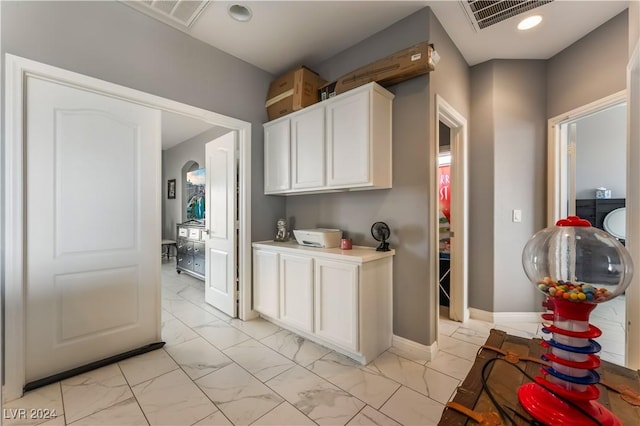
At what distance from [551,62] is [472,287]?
8.49ft

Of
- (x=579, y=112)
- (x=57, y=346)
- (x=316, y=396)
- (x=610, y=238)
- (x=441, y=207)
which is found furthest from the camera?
(x=441, y=207)

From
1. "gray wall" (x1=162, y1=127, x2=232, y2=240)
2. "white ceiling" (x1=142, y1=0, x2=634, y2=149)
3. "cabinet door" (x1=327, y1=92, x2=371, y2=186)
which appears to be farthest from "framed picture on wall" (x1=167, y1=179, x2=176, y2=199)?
"cabinet door" (x1=327, y1=92, x2=371, y2=186)

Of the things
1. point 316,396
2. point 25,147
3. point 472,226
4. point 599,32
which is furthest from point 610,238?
point 25,147

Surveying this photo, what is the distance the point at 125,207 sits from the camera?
2.17m

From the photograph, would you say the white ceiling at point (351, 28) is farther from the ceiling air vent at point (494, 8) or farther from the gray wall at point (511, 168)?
the gray wall at point (511, 168)

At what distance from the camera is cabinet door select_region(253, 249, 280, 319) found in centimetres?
265

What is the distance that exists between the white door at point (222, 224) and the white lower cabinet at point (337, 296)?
1.85 feet

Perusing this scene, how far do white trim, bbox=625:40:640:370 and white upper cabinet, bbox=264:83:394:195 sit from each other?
143cm

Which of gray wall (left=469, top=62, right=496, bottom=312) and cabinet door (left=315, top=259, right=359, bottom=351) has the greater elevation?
gray wall (left=469, top=62, right=496, bottom=312)

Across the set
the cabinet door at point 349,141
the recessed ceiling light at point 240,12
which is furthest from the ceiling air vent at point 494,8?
the recessed ceiling light at point 240,12

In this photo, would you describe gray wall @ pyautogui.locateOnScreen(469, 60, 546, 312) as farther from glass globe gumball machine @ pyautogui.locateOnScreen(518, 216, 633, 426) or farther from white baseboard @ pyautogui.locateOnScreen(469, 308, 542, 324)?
glass globe gumball machine @ pyautogui.locateOnScreen(518, 216, 633, 426)

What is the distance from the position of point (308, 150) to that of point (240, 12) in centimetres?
128

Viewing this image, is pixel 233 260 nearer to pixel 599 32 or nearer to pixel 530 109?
pixel 530 109

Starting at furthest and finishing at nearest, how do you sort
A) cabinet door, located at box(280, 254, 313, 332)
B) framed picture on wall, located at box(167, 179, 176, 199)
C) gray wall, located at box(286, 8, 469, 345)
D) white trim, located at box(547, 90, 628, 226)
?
framed picture on wall, located at box(167, 179, 176, 199) < white trim, located at box(547, 90, 628, 226) < cabinet door, located at box(280, 254, 313, 332) < gray wall, located at box(286, 8, 469, 345)
